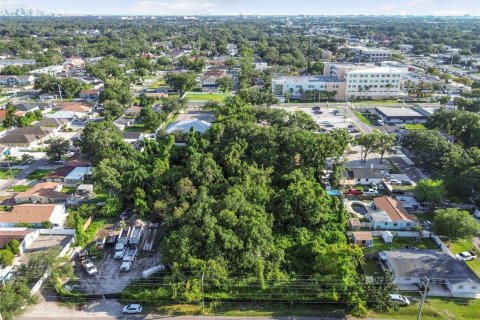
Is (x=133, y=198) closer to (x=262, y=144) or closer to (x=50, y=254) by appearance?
(x=50, y=254)

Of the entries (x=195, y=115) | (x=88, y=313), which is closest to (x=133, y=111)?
(x=195, y=115)

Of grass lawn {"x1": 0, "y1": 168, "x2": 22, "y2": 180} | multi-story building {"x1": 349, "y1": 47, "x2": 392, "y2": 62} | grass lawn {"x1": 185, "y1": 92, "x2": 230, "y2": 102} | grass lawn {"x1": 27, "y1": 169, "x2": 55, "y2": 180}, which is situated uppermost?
multi-story building {"x1": 349, "y1": 47, "x2": 392, "y2": 62}

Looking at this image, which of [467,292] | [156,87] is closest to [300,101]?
[156,87]

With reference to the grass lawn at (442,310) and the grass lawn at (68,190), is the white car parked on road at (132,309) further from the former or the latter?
the grass lawn at (68,190)

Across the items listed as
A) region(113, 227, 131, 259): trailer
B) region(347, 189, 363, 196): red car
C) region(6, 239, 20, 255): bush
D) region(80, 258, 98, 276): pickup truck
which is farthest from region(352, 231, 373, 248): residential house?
region(6, 239, 20, 255): bush

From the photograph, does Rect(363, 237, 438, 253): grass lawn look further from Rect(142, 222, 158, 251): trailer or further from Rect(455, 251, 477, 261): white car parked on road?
Rect(142, 222, 158, 251): trailer

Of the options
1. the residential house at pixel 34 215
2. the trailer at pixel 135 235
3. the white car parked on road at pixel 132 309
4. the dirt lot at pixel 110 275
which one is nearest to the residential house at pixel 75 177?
the residential house at pixel 34 215
